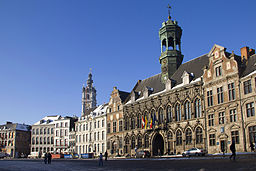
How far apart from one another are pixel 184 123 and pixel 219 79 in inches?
374

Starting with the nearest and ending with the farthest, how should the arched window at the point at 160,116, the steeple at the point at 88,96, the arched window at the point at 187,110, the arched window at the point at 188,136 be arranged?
→ the arched window at the point at 188,136 < the arched window at the point at 187,110 < the arched window at the point at 160,116 < the steeple at the point at 88,96

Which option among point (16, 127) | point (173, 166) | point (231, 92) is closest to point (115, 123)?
point (231, 92)

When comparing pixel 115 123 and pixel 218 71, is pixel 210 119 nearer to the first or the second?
pixel 218 71

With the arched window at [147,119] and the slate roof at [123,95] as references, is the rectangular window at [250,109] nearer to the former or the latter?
the arched window at [147,119]

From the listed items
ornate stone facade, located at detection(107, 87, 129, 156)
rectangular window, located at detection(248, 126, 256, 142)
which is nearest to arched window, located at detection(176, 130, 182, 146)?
rectangular window, located at detection(248, 126, 256, 142)

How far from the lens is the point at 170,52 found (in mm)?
54719

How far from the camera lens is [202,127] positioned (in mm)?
42312

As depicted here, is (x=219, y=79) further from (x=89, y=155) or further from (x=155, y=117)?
(x=89, y=155)

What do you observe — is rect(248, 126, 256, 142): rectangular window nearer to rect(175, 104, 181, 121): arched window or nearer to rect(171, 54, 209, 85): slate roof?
rect(171, 54, 209, 85): slate roof

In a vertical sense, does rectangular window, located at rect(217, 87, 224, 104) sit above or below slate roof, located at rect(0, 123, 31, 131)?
above

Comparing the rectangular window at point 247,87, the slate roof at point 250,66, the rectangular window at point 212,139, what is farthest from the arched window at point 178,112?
the rectangular window at point 247,87

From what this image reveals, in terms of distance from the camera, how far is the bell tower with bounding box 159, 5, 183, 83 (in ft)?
179

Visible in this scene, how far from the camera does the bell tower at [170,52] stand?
54.6 metres

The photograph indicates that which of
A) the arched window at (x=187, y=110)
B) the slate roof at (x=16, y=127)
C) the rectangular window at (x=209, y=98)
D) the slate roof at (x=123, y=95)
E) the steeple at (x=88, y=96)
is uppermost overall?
the steeple at (x=88, y=96)
